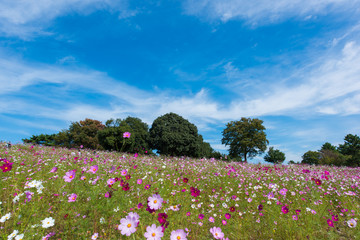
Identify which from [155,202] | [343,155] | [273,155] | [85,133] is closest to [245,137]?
[343,155]

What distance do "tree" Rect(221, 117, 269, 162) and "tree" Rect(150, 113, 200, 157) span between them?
13668 mm

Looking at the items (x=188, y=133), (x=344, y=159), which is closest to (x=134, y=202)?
(x=188, y=133)

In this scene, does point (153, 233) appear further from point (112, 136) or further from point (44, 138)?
point (44, 138)

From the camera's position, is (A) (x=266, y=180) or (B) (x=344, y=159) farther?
(B) (x=344, y=159)

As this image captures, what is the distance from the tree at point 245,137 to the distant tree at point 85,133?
83.5ft

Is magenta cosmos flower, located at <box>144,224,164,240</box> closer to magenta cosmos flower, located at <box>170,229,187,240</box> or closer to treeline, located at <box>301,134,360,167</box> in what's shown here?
magenta cosmos flower, located at <box>170,229,187,240</box>

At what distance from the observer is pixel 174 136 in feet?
77.2

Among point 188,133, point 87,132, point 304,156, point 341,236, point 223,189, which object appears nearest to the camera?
point 341,236

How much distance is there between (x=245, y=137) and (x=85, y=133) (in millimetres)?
30489

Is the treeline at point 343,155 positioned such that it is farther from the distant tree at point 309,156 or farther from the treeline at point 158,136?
the treeline at point 158,136

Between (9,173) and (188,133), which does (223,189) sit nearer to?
(9,173)

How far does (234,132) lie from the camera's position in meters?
37.5

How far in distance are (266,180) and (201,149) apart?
19.1 m

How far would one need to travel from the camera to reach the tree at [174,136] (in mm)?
23688
